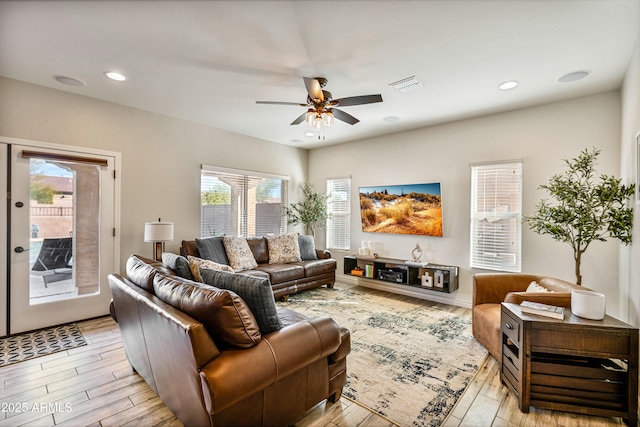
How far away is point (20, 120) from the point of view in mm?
3240

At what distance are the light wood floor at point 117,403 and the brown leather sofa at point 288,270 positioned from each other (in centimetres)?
194

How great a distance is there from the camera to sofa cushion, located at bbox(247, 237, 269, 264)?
4933mm

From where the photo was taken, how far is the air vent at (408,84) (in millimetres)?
3123

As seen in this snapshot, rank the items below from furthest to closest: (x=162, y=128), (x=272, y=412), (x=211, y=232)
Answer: (x=211, y=232) → (x=162, y=128) → (x=272, y=412)

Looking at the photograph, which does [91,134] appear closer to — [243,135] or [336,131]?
[243,135]

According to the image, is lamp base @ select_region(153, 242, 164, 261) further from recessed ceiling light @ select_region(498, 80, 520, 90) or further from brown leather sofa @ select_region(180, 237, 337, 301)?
recessed ceiling light @ select_region(498, 80, 520, 90)

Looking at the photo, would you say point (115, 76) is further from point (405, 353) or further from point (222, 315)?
point (405, 353)

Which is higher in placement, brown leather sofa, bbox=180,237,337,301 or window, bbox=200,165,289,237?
window, bbox=200,165,289,237

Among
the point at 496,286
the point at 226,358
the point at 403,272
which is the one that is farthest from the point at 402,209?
the point at 226,358

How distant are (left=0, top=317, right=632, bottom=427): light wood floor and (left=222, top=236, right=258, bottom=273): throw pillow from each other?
1.91m

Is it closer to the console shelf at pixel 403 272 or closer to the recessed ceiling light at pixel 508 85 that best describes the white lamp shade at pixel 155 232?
the console shelf at pixel 403 272

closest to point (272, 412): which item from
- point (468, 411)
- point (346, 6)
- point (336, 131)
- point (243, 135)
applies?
point (468, 411)

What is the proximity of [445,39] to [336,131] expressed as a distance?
9.35ft

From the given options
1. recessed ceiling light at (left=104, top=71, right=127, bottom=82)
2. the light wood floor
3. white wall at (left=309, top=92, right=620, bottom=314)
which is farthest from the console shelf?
recessed ceiling light at (left=104, top=71, right=127, bottom=82)
